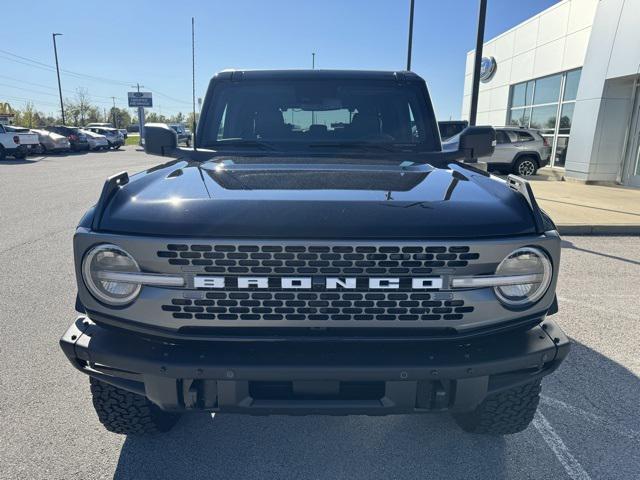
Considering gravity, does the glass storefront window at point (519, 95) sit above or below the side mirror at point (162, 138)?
above

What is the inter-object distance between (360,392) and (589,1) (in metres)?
17.5

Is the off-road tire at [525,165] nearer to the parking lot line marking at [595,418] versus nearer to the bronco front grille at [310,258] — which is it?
the parking lot line marking at [595,418]

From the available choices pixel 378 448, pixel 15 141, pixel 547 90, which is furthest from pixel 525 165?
pixel 15 141

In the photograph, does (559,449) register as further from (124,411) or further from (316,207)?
(124,411)

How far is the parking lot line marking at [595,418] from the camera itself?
8.84 feet

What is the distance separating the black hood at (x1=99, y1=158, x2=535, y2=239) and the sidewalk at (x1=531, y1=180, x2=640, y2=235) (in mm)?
6333

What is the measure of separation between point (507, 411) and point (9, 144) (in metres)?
24.6

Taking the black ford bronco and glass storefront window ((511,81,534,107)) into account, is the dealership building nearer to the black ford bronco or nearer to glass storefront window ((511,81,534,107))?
glass storefront window ((511,81,534,107))

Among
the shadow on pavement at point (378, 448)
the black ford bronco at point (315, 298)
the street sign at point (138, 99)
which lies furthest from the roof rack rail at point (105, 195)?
the street sign at point (138, 99)

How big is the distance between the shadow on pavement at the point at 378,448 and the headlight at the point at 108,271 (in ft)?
3.24

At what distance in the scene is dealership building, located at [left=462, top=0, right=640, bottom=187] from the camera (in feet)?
43.5

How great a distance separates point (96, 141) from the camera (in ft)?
99.7

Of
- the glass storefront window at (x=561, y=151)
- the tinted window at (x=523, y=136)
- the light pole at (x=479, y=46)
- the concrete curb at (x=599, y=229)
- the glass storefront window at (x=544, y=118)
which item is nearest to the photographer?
the concrete curb at (x=599, y=229)

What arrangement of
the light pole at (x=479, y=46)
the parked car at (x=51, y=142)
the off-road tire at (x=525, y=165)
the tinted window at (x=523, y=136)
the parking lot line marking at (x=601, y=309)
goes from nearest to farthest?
the parking lot line marking at (x=601, y=309), the light pole at (x=479, y=46), the tinted window at (x=523, y=136), the off-road tire at (x=525, y=165), the parked car at (x=51, y=142)
